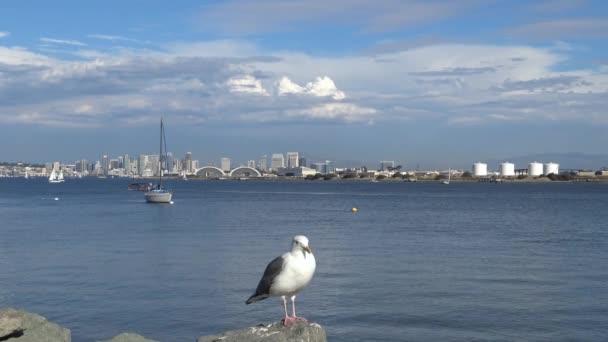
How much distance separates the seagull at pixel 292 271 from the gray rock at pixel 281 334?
17cm

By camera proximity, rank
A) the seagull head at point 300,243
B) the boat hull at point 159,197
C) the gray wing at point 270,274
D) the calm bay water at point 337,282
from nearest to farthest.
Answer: the seagull head at point 300,243 < the gray wing at point 270,274 < the calm bay water at point 337,282 < the boat hull at point 159,197

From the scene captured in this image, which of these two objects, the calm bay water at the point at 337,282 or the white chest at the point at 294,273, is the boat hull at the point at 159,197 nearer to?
the calm bay water at the point at 337,282

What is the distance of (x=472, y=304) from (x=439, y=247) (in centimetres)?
1654

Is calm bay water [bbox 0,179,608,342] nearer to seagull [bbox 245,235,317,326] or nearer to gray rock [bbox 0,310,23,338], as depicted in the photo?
gray rock [bbox 0,310,23,338]

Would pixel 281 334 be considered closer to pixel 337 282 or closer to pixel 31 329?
pixel 31 329

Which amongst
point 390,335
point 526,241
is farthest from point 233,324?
point 526,241

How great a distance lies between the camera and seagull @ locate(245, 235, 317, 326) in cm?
988

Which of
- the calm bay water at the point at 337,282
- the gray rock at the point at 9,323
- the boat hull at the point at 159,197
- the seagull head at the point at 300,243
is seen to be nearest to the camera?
the seagull head at the point at 300,243

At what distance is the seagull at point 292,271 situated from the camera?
32.4ft

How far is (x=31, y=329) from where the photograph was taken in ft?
38.5

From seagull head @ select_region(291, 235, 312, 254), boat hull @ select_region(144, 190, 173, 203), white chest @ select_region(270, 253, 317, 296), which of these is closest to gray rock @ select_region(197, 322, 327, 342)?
white chest @ select_region(270, 253, 317, 296)

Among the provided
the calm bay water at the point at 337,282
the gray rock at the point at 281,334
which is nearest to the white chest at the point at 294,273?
the gray rock at the point at 281,334

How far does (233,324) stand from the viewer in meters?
18.2

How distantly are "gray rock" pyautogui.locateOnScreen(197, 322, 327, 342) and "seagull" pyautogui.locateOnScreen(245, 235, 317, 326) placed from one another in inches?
6.6
